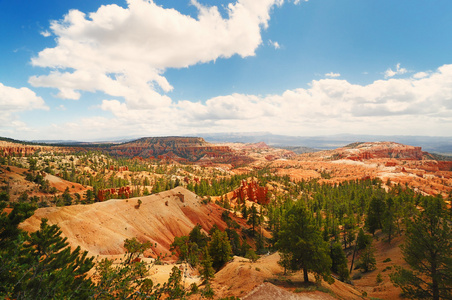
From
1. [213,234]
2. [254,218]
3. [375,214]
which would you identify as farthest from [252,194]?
[213,234]

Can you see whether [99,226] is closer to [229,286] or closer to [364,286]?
[229,286]

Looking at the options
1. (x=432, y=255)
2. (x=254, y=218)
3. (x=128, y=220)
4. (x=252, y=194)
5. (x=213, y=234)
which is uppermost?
(x=432, y=255)

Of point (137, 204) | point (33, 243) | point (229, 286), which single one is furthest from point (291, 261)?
point (137, 204)

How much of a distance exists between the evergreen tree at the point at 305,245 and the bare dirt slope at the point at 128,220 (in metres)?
39.3

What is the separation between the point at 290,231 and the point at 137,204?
5535 centimetres

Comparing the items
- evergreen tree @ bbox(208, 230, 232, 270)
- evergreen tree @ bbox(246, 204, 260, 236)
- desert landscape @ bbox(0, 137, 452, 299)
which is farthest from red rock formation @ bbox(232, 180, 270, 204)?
evergreen tree @ bbox(208, 230, 232, 270)

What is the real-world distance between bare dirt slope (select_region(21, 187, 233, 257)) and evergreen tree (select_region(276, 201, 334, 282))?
39.3 metres

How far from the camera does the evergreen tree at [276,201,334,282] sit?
24.9 metres

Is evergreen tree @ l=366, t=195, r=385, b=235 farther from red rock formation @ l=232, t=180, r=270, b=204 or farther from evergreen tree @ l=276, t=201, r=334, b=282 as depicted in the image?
red rock formation @ l=232, t=180, r=270, b=204

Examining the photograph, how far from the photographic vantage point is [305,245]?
25.4 meters

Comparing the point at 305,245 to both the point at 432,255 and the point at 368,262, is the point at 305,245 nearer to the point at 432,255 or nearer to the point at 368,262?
the point at 432,255

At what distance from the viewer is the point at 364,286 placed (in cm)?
3772

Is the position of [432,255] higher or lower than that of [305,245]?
lower

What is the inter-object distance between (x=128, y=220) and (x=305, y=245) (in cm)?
5312
